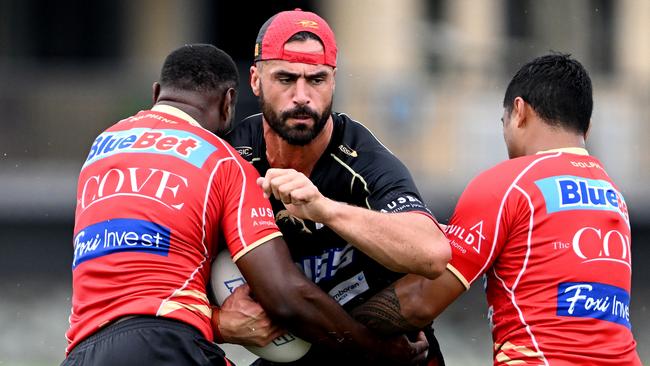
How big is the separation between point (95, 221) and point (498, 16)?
13.4 m

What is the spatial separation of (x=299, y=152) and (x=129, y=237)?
3.63ft

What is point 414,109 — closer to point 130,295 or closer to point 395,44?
point 395,44

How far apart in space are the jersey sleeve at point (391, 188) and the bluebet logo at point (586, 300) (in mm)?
711

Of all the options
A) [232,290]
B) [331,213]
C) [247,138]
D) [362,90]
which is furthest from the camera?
[362,90]

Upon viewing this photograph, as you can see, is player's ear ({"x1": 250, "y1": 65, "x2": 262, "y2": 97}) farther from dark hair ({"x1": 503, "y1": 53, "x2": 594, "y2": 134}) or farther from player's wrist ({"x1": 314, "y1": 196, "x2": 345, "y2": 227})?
dark hair ({"x1": 503, "y1": 53, "x2": 594, "y2": 134})

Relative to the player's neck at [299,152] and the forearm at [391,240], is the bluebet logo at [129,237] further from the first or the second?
the player's neck at [299,152]

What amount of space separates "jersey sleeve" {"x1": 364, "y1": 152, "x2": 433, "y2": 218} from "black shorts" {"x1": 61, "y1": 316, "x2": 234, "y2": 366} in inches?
42.4

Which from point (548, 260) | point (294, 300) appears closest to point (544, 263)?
point (548, 260)

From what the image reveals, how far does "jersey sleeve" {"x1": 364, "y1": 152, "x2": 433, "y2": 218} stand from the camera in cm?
659

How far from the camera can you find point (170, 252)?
20.4 ft

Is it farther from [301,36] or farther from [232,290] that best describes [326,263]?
[301,36]

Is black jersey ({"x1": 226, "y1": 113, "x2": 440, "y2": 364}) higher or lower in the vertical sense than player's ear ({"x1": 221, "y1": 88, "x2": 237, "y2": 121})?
lower

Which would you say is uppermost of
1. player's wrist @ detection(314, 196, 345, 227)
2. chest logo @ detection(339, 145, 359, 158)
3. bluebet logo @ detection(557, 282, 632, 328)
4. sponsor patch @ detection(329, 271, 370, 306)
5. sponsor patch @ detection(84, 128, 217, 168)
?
sponsor patch @ detection(84, 128, 217, 168)

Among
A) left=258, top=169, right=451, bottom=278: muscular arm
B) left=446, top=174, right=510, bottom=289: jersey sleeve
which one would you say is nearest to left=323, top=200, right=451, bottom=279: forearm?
left=258, top=169, right=451, bottom=278: muscular arm
